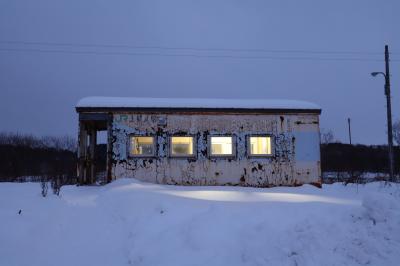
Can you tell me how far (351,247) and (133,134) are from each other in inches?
366

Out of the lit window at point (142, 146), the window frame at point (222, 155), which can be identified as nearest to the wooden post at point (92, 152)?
the lit window at point (142, 146)

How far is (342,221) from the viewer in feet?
19.9

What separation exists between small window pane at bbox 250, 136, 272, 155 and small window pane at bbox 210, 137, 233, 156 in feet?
2.96

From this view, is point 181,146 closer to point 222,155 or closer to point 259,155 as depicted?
point 222,155

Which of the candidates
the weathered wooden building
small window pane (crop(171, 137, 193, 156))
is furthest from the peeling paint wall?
small window pane (crop(171, 137, 193, 156))

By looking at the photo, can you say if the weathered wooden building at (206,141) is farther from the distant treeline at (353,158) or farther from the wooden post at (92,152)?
the distant treeline at (353,158)

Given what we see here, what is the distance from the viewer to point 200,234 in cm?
632

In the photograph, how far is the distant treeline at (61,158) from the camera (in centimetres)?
2894

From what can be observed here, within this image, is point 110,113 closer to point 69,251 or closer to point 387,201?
point 69,251

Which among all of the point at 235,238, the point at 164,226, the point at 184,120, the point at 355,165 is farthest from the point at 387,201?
the point at 355,165

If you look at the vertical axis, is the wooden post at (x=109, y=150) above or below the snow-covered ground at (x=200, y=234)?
above

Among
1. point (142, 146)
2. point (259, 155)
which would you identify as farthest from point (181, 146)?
point (259, 155)

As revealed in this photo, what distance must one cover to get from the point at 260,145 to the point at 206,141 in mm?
2252

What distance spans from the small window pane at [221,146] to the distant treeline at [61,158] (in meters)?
14.3
